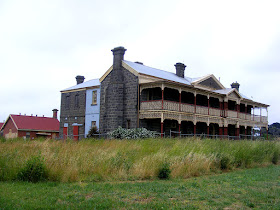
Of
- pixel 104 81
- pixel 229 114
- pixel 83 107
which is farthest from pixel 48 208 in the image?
pixel 229 114

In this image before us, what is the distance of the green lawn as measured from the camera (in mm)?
6648

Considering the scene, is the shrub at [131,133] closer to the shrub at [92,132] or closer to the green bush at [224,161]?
the shrub at [92,132]

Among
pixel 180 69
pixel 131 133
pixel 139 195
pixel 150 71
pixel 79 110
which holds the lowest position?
pixel 139 195

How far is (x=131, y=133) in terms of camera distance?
23.0 meters

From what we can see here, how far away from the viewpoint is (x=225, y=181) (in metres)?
10.2

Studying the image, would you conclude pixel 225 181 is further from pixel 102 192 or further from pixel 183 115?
pixel 183 115

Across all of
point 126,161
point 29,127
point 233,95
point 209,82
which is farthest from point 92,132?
point 126,161

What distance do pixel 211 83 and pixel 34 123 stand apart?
919 inches

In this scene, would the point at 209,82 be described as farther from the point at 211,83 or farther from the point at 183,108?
the point at 183,108

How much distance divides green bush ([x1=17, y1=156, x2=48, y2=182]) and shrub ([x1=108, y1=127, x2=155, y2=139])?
13135 mm

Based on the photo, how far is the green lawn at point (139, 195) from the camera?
665 cm

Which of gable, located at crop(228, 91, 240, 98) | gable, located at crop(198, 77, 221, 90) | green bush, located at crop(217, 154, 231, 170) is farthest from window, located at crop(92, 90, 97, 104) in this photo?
green bush, located at crop(217, 154, 231, 170)

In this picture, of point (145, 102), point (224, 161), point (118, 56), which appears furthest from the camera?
point (118, 56)

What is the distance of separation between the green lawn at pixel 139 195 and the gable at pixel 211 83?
22.1 meters
